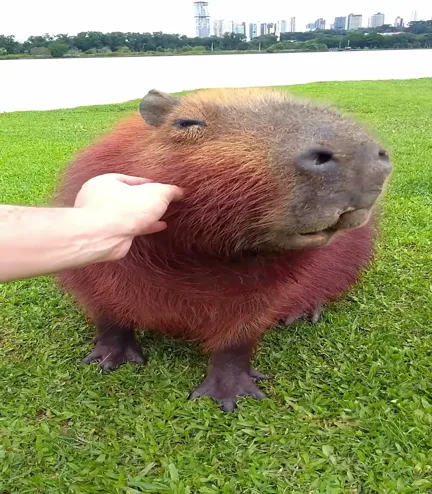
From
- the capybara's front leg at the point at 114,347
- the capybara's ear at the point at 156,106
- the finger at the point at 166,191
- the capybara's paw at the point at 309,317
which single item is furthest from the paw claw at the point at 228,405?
the capybara's ear at the point at 156,106

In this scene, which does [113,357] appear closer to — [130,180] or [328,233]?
[130,180]

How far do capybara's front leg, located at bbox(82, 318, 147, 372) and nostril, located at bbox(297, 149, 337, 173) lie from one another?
165cm

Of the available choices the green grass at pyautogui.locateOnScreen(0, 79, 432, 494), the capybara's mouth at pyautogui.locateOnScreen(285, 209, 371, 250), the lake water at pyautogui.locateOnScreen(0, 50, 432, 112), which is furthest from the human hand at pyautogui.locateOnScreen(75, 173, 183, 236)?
the lake water at pyautogui.locateOnScreen(0, 50, 432, 112)

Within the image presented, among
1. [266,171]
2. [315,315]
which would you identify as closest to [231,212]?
[266,171]

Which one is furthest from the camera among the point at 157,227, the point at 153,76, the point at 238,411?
the point at 153,76

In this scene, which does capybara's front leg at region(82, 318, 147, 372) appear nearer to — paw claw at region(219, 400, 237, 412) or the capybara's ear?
paw claw at region(219, 400, 237, 412)

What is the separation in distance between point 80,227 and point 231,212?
0.52 m

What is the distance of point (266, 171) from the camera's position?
185cm

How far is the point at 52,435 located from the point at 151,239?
3.23ft

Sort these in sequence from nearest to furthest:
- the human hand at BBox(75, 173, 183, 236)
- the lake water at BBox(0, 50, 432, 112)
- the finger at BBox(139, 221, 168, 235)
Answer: the human hand at BBox(75, 173, 183, 236) < the finger at BBox(139, 221, 168, 235) < the lake water at BBox(0, 50, 432, 112)

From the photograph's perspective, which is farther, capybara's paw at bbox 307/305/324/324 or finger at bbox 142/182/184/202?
capybara's paw at bbox 307/305/324/324

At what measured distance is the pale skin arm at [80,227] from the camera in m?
1.57

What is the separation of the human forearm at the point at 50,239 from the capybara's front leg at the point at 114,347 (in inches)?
58.1

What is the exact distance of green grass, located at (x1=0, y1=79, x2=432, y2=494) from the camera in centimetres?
233
